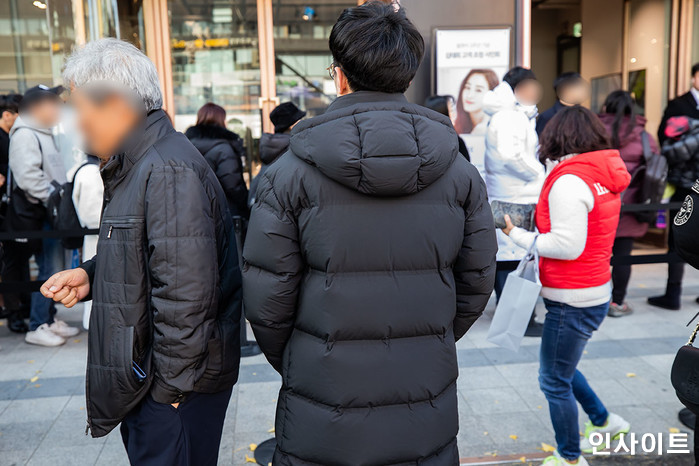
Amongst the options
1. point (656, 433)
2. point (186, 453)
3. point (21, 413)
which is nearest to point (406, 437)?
point (186, 453)

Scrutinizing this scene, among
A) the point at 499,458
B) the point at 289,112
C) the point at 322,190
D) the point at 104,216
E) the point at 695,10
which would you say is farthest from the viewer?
the point at 695,10

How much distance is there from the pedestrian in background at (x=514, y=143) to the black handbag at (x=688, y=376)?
2.88 meters

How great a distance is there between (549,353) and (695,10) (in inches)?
261

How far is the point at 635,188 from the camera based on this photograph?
5.93 meters

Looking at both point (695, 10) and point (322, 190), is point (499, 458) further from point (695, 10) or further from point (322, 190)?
point (695, 10)

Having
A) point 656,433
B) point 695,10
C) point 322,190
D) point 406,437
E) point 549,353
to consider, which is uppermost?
point 695,10

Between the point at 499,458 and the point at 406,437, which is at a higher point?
the point at 406,437

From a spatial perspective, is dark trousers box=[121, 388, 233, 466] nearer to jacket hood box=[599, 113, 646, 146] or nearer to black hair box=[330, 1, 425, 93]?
black hair box=[330, 1, 425, 93]

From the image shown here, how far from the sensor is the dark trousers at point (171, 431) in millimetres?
2203

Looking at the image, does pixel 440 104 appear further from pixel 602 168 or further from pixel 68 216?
pixel 68 216

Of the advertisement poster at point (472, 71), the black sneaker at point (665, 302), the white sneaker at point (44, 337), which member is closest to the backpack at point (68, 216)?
the white sneaker at point (44, 337)

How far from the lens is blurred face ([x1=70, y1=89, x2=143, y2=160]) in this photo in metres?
2.15

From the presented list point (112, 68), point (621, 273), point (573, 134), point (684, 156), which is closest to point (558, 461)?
point (573, 134)

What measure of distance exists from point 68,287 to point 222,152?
3211mm
